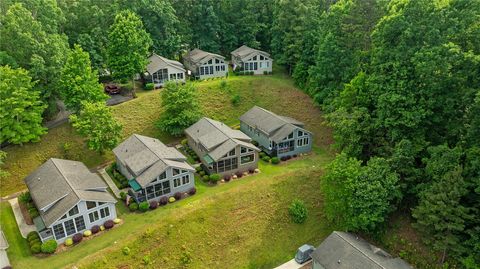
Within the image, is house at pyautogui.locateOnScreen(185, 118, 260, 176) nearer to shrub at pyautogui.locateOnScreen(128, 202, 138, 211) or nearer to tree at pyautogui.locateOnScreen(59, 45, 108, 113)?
shrub at pyautogui.locateOnScreen(128, 202, 138, 211)

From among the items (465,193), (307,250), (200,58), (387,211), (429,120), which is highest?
(200,58)

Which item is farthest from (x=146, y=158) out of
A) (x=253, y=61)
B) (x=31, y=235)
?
(x=253, y=61)

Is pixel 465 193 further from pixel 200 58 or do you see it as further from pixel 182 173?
pixel 200 58

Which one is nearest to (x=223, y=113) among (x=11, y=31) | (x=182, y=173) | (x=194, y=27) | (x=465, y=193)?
(x=182, y=173)

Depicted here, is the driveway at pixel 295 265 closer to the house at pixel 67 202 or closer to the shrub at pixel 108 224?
the shrub at pixel 108 224

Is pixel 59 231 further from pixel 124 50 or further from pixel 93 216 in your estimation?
pixel 124 50

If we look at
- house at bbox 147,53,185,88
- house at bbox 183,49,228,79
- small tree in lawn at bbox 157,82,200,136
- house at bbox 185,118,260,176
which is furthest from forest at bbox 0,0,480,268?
house at bbox 185,118,260,176
